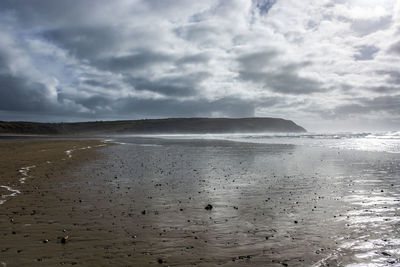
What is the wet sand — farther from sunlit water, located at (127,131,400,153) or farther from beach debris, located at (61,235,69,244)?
sunlit water, located at (127,131,400,153)

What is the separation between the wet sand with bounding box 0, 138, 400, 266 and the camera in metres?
6.21

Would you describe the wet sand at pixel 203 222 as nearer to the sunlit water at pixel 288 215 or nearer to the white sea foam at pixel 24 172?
the sunlit water at pixel 288 215

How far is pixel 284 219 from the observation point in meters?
8.70

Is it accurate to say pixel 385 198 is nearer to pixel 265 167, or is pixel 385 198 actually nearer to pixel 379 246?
pixel 379 246

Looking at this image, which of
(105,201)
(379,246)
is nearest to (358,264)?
(379,246)

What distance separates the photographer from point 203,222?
845 cm

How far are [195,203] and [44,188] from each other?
701 cm

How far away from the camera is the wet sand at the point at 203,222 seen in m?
6.21

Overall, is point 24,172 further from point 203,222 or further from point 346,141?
point 346,141

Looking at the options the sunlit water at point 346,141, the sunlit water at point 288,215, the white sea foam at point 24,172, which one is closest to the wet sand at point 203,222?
the sunlit water at point 288,215

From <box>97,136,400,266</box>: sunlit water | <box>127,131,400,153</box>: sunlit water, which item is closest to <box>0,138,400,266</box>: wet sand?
<box>97,136,400,266</box>: sunlit water

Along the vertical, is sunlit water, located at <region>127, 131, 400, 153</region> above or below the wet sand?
above

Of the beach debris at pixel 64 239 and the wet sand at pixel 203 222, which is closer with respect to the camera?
the wet sand at pixel 203 222

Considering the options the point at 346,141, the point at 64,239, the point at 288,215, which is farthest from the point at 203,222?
the point at 346,141
